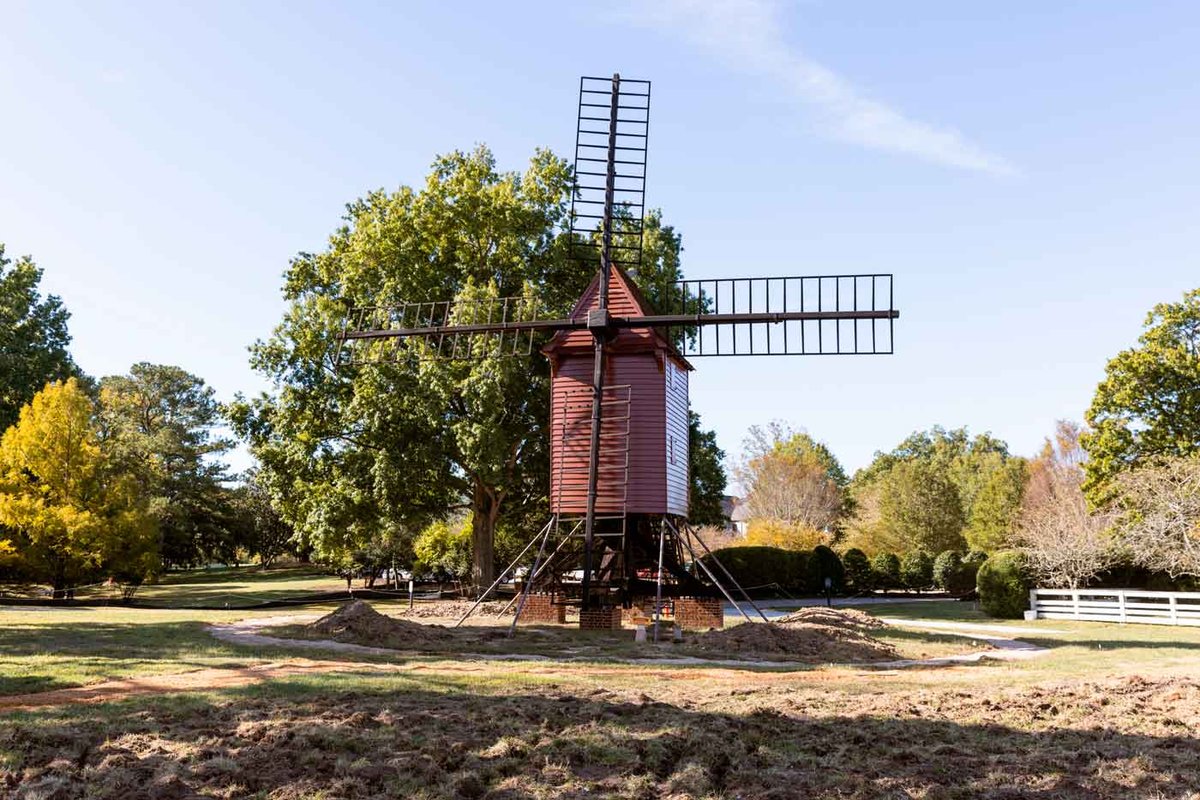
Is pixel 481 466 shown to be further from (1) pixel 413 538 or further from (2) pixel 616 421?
(1) pixel 413 538

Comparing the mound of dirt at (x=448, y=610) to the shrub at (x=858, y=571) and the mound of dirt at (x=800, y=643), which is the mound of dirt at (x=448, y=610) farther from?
the shrub at (x=858, y=571)

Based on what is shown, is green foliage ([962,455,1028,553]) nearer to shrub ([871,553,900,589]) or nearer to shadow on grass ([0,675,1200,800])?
shrub ([871,553,900,589])

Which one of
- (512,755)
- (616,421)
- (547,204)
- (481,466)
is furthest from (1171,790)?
(547,204)

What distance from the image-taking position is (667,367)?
70.5 feet

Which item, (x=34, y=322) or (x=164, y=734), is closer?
(x=164, y=734)

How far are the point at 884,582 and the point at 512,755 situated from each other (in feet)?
125

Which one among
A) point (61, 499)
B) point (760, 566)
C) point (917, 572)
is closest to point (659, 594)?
point (760, 566)

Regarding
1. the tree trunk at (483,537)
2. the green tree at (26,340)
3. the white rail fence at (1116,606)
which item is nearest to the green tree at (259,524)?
the green tree at (26,340)

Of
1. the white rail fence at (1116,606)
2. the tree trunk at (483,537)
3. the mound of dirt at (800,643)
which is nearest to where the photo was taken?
the mound of dirt at (800,643)

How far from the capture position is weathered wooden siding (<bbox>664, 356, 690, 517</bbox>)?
2125 cm

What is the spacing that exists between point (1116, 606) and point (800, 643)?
13.9 metres

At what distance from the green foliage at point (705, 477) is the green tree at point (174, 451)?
31835 mm

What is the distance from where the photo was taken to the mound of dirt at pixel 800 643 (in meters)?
15.2

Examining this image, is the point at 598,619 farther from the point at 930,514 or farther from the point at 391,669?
the point at 930,514
